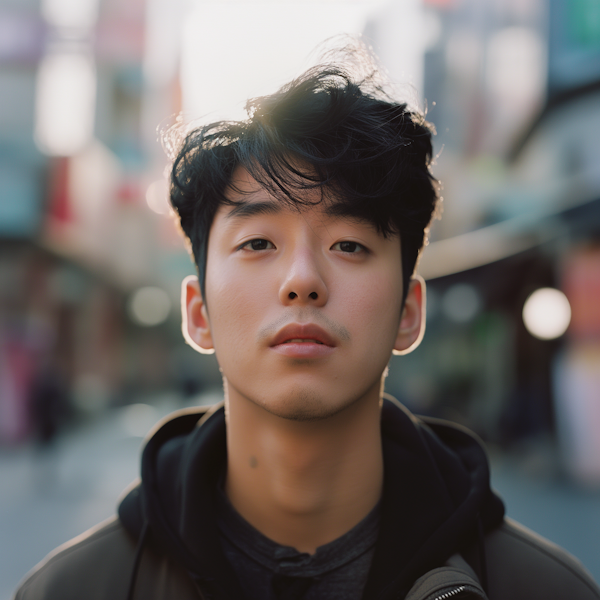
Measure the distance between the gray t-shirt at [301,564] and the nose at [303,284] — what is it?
0.76m

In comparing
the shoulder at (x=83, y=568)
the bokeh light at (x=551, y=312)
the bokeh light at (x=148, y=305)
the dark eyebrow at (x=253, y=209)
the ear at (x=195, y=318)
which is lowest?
the bokeh light at (x=148, y=305)

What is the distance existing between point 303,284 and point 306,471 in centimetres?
60

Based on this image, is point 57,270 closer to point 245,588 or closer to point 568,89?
A: point 568,89

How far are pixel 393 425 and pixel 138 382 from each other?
28950 mm

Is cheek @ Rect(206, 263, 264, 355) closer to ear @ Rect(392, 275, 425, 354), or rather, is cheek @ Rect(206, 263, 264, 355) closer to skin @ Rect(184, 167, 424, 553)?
skin @ Rect(184, 167, 424, 553)

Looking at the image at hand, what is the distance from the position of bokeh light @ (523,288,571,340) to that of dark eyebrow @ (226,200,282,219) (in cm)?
909

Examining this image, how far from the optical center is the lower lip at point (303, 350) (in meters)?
1.49

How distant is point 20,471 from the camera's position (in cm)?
1005

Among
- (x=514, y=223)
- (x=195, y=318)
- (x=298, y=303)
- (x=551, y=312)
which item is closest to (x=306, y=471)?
(x=298, y=303)


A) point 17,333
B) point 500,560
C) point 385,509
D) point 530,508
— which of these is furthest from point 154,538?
point 17,333

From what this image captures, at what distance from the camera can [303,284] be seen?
151 cm

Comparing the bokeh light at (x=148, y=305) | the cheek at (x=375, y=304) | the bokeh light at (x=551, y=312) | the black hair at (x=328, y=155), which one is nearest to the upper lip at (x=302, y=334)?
the cheek at (x=375, y=304)

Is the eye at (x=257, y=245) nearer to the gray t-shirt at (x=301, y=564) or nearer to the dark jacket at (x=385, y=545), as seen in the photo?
the dark jacket at (x=385, y=545)

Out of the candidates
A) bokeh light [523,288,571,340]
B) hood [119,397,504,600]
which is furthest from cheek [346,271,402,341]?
bokeh light [523,288,571,340]
